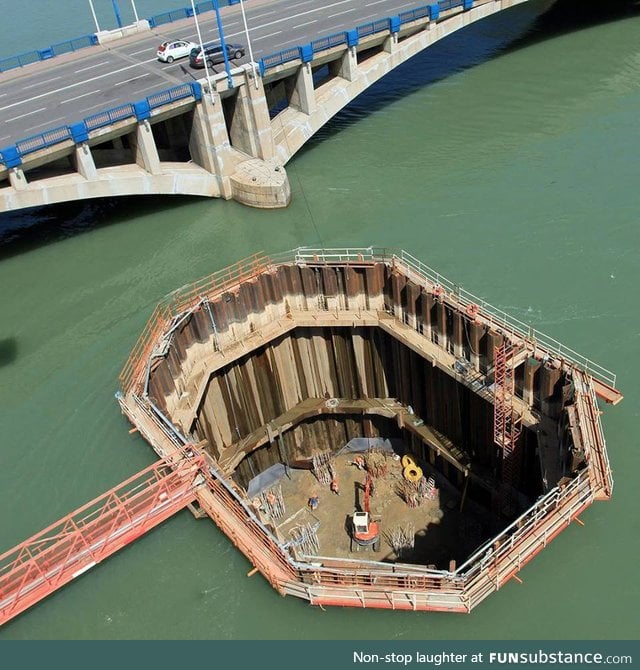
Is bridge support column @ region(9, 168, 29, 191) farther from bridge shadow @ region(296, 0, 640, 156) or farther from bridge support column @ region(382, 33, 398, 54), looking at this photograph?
bridge support column @ region(382, 33, 398, 54)

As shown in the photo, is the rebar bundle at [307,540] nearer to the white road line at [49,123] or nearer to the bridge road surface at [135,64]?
the bridge road surface at [135,64]

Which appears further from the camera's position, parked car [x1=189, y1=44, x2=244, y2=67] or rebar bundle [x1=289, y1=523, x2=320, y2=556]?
parked car [x1=189, y1=44, x2=244, y2=67]

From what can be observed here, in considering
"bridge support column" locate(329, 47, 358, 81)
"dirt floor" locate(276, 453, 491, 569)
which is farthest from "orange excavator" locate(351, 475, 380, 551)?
"bridge support column" locate(329, 47, 358, 81)

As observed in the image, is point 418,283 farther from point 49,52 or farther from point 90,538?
point 49,52

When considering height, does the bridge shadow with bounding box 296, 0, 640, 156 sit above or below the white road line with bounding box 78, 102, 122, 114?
below

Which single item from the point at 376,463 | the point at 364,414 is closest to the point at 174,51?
the point at 364,414

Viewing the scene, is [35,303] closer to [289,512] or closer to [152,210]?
[152,210]
